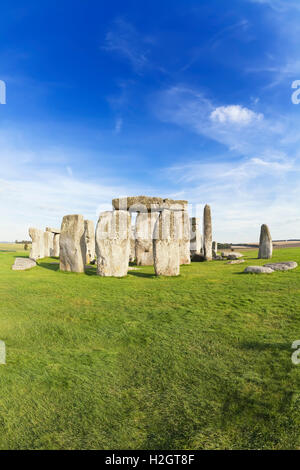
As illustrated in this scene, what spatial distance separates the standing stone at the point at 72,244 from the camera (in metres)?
9.85

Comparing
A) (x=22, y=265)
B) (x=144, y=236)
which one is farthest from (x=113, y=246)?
(x=22, y=265)

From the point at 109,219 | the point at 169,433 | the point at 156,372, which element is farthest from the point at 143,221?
the point at 169,433

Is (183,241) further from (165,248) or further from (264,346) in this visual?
(264,346)

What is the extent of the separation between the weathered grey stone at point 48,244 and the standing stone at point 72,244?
7.23 meters

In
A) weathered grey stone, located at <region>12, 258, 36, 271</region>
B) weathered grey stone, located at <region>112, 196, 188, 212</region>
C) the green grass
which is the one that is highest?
weathered grey stone, located at <region>112, 196, 188, 212</region>

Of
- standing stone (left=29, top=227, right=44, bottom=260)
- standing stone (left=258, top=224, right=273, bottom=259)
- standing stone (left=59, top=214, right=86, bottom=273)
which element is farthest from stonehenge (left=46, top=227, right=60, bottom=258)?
standing stone (left=258, top=224, right=273, bottom=259)

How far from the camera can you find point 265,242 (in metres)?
13.2

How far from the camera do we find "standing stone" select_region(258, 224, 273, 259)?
42.7 feet

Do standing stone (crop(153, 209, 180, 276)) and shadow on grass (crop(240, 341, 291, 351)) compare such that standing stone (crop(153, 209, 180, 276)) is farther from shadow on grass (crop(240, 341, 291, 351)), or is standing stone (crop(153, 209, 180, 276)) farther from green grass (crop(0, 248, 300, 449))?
shadow on grass (crop(240, 341, 291, 351))

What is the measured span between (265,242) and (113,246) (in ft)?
27.2

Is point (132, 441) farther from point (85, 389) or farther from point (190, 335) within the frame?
point (190, 335)

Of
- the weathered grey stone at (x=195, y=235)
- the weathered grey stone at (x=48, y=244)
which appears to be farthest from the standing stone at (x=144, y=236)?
the weathered grey stone at (x=48, y=244)

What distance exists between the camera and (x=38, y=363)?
3.08 metres

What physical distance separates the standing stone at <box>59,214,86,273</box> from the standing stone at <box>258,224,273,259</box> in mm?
8786
